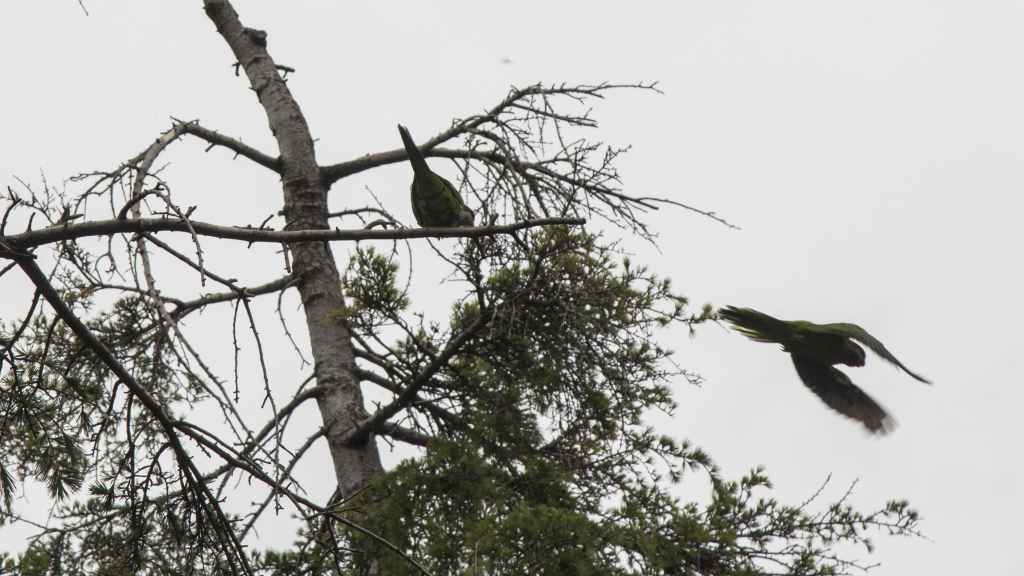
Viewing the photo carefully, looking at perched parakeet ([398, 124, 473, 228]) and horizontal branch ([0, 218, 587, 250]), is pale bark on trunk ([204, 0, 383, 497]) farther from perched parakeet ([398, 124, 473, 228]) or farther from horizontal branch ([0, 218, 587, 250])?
horizontal branch ([0, 218, 587, 250])

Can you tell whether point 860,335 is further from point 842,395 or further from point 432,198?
point 432,198

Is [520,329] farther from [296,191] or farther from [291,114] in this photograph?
[291,114]

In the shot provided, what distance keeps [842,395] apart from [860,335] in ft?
3.21

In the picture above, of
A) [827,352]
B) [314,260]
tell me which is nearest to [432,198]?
[314,260]

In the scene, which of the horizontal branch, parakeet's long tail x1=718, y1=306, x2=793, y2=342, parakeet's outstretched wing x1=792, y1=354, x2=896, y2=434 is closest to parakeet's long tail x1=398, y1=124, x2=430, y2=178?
parakeet's long tail x1=718, y1=306, x2=793, y2=342

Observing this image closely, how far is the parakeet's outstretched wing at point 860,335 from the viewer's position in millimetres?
6104

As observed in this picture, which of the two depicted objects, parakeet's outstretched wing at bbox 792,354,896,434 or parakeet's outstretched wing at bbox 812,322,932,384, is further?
parakeet's outstretched wing at bbox 792,354,896,434

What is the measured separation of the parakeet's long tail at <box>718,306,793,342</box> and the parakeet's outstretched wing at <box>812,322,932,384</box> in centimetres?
20

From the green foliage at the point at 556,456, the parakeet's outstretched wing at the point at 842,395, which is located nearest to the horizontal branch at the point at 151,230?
the green foliage at the point at 556,456

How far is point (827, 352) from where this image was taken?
6730mm

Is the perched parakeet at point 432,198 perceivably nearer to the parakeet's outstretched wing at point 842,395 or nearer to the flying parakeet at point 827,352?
the flying parakeet at point 827,352

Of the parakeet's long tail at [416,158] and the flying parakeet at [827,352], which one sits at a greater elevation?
the parakeet's long tail at [416,158]

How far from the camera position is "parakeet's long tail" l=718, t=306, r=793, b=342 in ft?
20.4

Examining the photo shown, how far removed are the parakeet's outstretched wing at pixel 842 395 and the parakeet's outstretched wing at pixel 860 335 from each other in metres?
0.66
